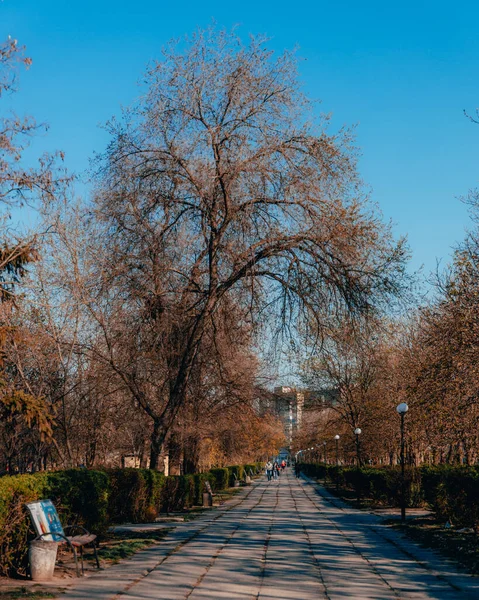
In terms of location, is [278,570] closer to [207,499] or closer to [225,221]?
[225,221]

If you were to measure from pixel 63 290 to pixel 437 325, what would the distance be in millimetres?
9934

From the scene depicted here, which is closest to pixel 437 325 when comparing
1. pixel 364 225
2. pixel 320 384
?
pixel 364 225

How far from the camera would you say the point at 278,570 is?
10055 mm

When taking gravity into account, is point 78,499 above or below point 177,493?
above

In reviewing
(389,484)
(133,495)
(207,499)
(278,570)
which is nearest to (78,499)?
(278,570)

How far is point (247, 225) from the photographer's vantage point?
53.6ft

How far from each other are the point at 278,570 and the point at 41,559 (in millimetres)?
3320

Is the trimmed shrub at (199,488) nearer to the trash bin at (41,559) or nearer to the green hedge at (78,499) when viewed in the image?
the green hedge at (78,499)

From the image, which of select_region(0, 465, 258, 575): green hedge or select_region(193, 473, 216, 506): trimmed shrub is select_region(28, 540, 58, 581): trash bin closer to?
select_region(0, 465, 258, 575): green hedge

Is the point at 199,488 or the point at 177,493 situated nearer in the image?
the point at 177,493

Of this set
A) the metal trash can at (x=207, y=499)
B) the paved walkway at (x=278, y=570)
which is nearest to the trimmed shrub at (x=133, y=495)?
the paved walkway at (x=278, y=570)

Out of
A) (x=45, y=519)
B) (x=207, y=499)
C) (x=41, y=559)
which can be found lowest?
(x=207, y=499)

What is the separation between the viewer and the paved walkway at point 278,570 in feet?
27.1

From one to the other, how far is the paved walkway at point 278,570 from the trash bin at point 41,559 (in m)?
0.46
